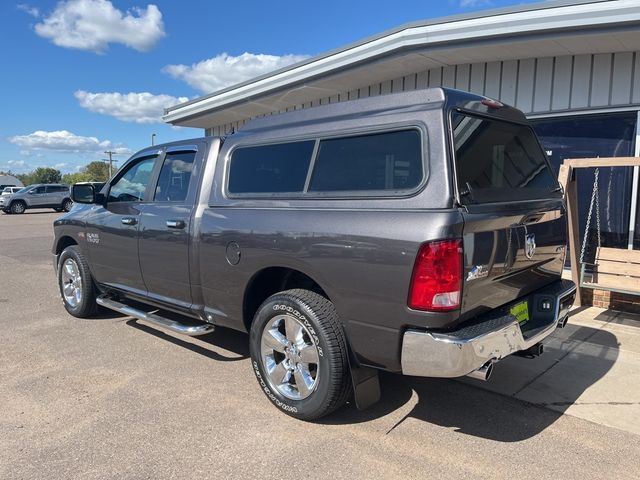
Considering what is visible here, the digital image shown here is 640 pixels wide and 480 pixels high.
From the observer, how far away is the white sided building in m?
5.83

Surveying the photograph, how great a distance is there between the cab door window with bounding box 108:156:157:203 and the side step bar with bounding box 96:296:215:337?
3.54ft

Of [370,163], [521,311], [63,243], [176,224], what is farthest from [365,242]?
[63,243]

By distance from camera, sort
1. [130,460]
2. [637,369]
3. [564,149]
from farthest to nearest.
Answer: [564,149], [637,369], [130,460]

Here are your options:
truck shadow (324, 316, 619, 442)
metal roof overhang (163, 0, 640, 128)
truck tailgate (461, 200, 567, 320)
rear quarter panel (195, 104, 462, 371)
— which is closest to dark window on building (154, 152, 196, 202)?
rear quarter panel (195, 104, 462, 371)

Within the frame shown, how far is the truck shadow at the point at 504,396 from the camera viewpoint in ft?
11.2

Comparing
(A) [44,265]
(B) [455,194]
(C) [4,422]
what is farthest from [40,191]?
(B) [455,194]

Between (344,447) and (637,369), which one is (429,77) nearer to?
(637,369)

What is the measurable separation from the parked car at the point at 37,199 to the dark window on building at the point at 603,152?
2843 cm

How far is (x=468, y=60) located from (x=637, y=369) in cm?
491

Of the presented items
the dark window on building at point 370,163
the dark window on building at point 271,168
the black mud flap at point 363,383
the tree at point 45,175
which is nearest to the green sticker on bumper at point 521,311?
the black mud flap at point 363,383

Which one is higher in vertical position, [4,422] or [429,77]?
[429,77]

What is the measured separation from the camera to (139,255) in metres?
4.74

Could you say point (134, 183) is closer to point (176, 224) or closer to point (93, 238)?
point (93, 238)

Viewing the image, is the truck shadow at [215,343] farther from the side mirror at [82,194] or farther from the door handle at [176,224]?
the side mirror at [82,194]
